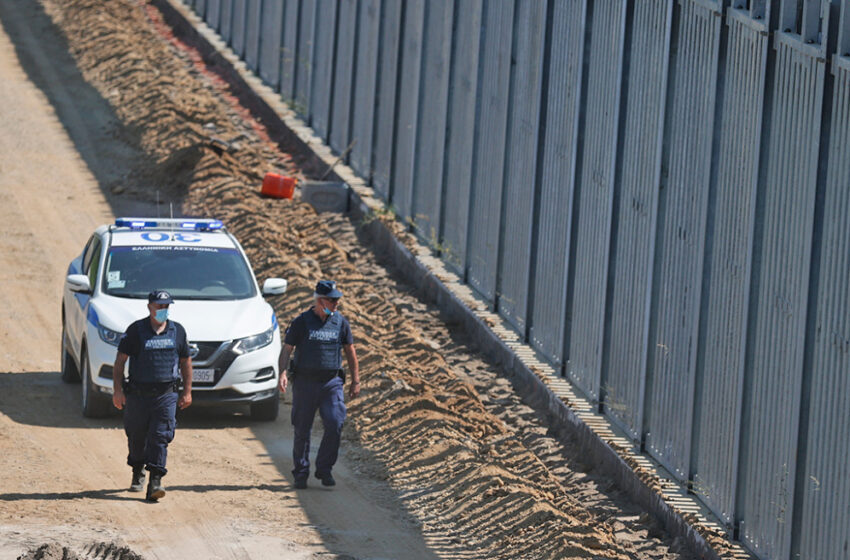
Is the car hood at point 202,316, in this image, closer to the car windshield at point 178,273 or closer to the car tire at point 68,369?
the car windshield at point 178,273

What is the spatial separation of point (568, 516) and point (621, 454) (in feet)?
4.57

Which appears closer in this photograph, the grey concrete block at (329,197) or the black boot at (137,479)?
the black boot at (137,479)

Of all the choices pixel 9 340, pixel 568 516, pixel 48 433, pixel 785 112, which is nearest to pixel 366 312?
pixel 9 340

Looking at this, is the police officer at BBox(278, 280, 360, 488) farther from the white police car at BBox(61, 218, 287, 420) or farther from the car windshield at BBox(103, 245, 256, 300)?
the car windshield at BBox(103, 245, 256, 300)

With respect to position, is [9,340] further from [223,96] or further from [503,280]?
[223,96]

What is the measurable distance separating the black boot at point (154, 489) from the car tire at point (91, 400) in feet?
7.98

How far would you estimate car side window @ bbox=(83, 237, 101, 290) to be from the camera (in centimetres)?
1603

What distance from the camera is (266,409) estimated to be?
1543 cm

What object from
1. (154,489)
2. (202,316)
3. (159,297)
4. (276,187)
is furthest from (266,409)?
(276,187)

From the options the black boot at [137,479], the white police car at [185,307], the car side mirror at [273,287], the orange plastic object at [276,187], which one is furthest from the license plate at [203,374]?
the orange plastic object at [276,187]

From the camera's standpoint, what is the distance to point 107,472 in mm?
13477

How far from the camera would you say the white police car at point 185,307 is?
14.9m

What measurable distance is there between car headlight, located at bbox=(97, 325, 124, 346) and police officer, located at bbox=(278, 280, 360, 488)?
237 centimetres

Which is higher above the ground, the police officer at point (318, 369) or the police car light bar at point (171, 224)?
the police car light bar at point (171, 224)
